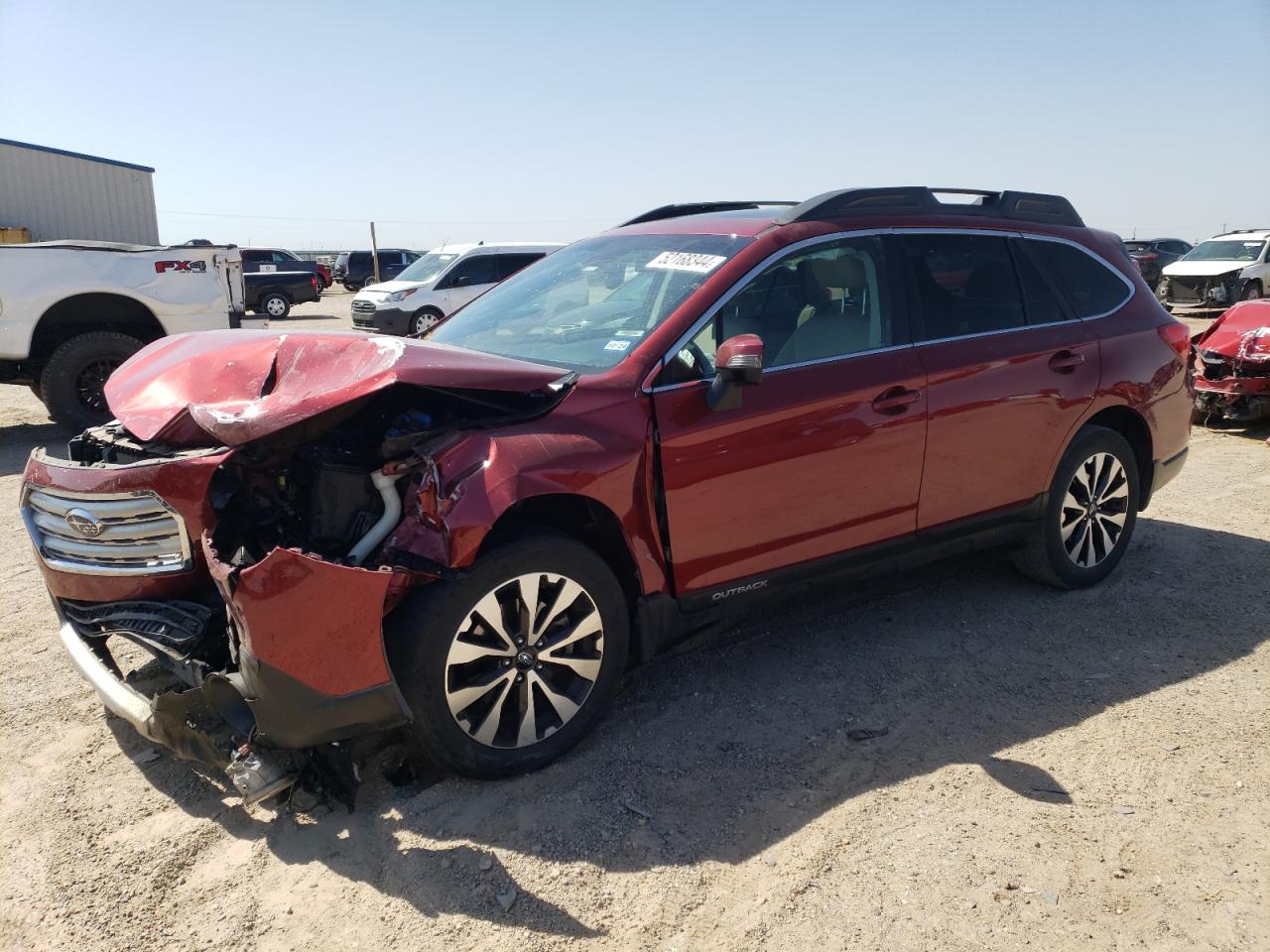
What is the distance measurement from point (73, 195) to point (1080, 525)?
93.2 feet

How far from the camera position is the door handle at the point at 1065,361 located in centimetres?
432

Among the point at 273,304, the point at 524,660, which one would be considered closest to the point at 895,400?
the point at 524,660

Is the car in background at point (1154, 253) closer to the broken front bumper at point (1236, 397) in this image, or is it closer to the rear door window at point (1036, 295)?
the broken front bumper at point (1236, 397)

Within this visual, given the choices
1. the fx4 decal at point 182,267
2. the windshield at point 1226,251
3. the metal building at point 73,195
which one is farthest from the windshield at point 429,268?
the windshield at point 1226,251

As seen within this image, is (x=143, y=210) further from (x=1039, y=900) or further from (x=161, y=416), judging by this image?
(x=1039, y=900)


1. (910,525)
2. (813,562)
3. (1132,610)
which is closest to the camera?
(813,562)

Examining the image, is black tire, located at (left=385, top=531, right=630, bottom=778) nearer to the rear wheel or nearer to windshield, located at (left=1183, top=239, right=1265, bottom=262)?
windshield, located at (left=1183, top=239, right=1265, bottom=262)

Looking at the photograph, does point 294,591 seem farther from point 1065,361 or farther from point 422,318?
point 422,318

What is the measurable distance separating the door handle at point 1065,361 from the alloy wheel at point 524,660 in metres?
2.60

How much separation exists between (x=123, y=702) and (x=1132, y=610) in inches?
175

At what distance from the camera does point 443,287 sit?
59.2ft

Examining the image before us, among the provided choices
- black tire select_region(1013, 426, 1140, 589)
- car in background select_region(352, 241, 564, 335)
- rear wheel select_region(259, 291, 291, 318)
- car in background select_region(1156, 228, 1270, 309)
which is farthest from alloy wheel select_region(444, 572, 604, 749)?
rear wheel select_region(259, 291, 291, 318)

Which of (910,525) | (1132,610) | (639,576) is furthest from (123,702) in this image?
(1132,610)

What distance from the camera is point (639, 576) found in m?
3.26
